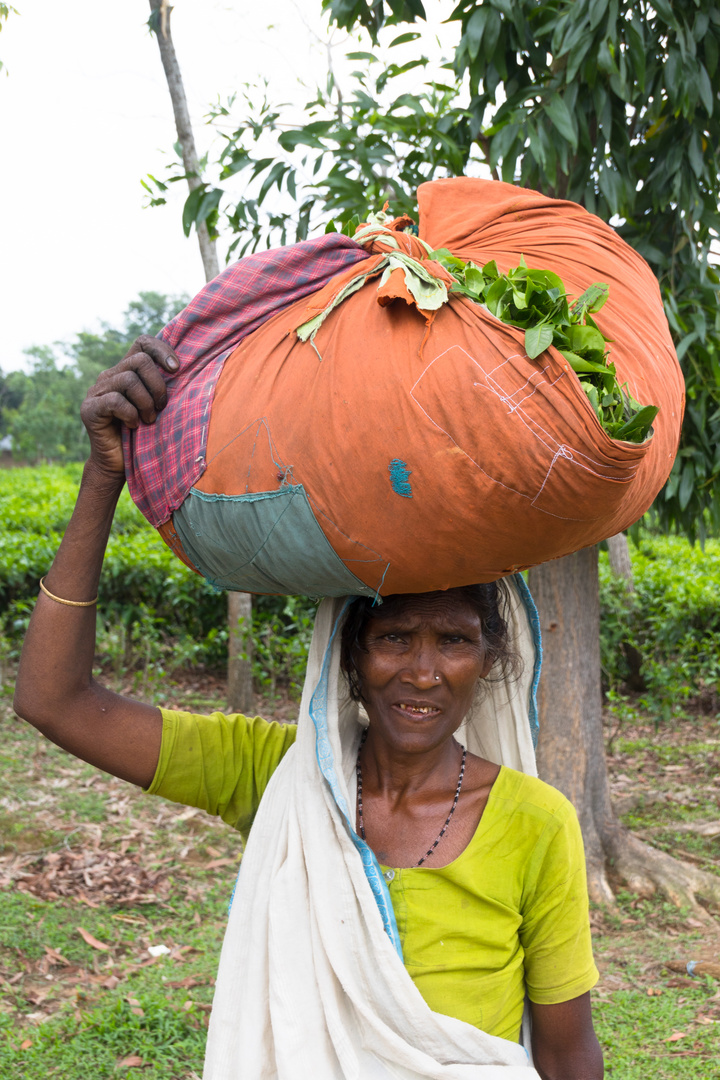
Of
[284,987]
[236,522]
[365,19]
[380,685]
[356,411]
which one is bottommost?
[284,987]

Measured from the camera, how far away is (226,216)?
11.3 feet

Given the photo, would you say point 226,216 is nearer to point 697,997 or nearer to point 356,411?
point 356,411

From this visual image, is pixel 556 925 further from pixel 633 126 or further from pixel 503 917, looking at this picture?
pixel 633 126

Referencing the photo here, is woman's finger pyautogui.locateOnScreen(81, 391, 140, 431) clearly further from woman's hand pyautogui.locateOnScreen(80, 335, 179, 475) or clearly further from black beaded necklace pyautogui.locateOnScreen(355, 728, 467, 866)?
black beaded necklace pyautogui.locateOnScreen(355, 728, 467, 866)

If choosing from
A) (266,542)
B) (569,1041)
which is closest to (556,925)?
(569,1041)

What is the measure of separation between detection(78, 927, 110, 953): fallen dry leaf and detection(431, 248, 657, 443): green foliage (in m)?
3.28

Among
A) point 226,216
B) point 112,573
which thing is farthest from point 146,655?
point 226,216

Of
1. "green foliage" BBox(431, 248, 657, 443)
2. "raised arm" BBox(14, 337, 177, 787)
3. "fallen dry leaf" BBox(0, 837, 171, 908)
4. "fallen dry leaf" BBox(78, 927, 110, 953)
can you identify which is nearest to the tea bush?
"fallen dry leaf" BBox(0, 837, 171, 908)

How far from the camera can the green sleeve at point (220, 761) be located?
1.63 m

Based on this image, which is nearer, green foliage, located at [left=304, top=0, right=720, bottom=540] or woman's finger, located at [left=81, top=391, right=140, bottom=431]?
woman's finger, located at [left=81, top=391, right=140, bottom=431]

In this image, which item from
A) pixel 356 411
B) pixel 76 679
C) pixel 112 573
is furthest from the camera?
pixel 112 573

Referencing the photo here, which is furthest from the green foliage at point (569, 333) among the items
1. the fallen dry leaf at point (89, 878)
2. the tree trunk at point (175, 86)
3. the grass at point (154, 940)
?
the tree trunk at point (175, 86)

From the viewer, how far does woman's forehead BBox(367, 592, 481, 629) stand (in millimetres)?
1505

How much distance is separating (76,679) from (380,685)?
52cm
